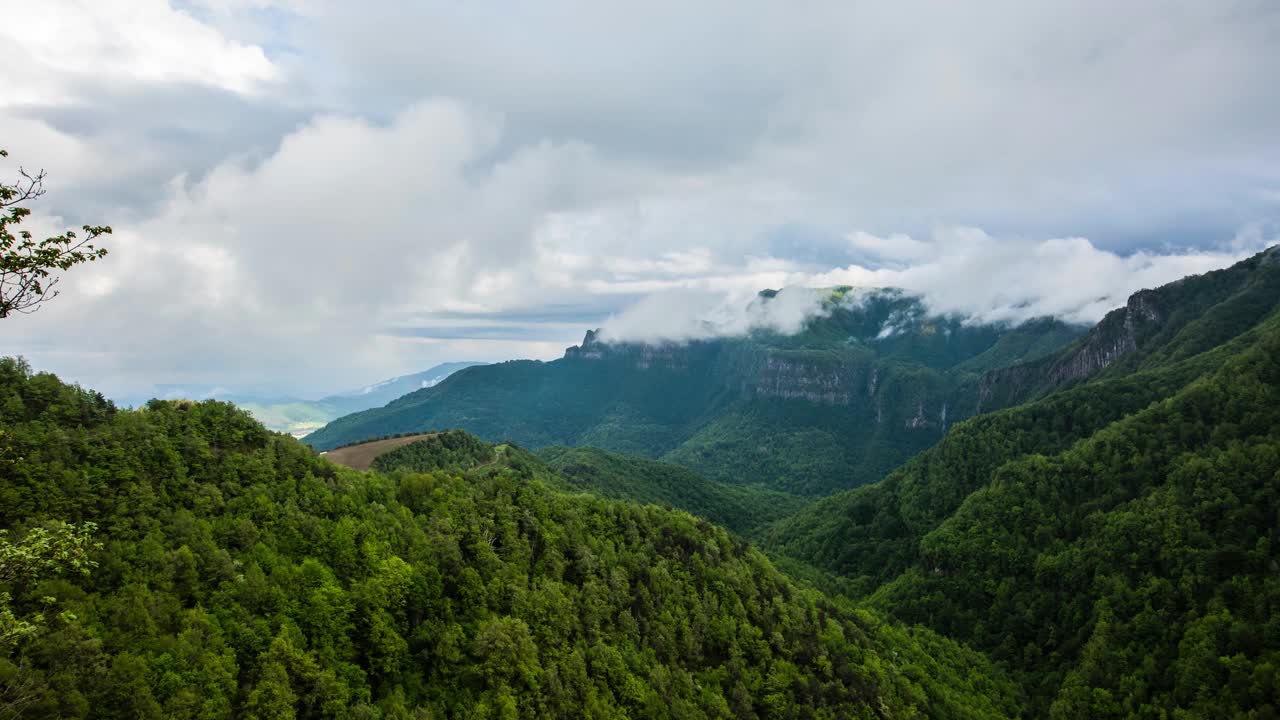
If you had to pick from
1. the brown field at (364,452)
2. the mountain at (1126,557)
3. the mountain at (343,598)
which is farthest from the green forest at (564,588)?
the brown field at (364,452)

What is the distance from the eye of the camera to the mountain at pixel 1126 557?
97062 millimetres

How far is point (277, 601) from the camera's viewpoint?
53.5 metres

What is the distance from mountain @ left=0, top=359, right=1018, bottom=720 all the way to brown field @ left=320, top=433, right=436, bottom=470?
141 feet

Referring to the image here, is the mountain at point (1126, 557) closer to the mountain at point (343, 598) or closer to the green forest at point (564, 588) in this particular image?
the green forest at point (564, 588)

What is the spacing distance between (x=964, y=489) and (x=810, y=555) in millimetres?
51671

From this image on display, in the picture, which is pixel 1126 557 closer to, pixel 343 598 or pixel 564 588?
pixel 564 588

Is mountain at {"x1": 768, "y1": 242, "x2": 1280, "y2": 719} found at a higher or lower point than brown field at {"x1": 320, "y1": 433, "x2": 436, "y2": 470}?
lower

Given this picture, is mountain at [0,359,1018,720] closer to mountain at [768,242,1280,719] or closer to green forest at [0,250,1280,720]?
green forest at [0,250,1280,720]

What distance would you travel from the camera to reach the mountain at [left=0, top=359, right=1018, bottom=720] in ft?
139

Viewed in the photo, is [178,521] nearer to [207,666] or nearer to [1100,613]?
[207,666]

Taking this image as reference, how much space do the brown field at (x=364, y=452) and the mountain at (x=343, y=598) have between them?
1697 inches

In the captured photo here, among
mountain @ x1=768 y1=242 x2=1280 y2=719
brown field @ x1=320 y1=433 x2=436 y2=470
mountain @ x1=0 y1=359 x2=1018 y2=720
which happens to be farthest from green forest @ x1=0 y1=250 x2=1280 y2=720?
brown field @ x1=320 y1=433 x2=436 y2=470

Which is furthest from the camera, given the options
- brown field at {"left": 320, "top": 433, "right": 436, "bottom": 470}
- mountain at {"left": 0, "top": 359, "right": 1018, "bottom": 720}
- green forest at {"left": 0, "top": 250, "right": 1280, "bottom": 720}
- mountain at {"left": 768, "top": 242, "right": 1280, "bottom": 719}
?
brown field at {"left": 320, "top": 433, "right": 436, "bottom": 470}

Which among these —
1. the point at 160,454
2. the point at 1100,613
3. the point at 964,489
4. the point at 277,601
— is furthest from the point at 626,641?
the point at 964,489
